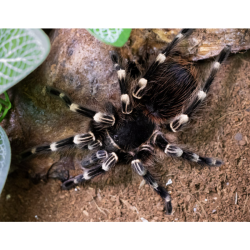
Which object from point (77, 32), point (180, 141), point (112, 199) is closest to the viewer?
point (77, 32)

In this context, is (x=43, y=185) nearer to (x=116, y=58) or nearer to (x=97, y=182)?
(x=97, y=182)

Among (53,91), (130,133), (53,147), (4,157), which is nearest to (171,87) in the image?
(130,133)

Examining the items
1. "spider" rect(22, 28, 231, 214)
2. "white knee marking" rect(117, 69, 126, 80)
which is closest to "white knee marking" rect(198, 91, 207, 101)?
"spider" rect(22, 28, 231, 214)

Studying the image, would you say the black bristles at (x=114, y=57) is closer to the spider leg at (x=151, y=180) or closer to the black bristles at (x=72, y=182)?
the spider leg at (x=151, y=180)

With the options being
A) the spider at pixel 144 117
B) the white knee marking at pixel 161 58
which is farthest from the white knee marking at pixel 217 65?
the white knee marking at pixel 161 58

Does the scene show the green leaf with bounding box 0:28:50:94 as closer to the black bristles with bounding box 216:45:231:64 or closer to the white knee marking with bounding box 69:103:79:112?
the white knee marking with bounding box 69:103:79:112

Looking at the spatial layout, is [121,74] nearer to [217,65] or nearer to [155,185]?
[217,65]
